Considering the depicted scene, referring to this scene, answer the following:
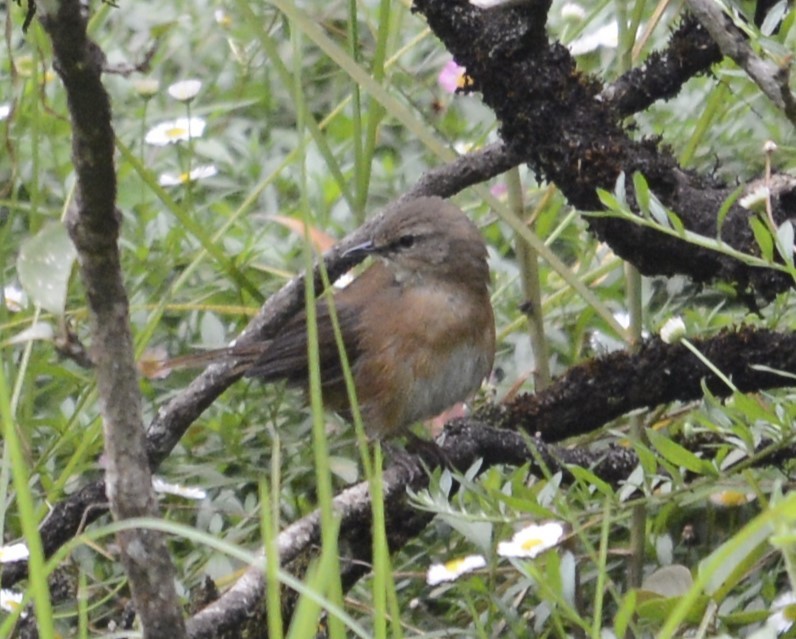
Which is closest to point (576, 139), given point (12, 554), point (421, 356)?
point (421, 356)

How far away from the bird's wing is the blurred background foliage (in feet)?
0.52

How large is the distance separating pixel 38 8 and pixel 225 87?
13.1 feet

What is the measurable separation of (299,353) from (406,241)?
449 millimetres

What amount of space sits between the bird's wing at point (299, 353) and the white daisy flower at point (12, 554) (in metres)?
0.77

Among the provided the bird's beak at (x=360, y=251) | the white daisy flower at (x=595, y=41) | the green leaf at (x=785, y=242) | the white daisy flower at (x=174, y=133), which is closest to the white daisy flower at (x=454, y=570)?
the bird's beak at (x=360, y=251)

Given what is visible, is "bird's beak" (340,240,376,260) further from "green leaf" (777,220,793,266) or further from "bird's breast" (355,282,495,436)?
"green leaf" (777,220,793,266)

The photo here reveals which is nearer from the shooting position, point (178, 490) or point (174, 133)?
point (178, 490)

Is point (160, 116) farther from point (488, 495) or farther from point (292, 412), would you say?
point (488, 495)

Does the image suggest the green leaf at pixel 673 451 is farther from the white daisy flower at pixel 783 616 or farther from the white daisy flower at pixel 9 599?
the white daisy flower at pixel 9 599

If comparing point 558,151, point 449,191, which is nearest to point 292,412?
point 449,191

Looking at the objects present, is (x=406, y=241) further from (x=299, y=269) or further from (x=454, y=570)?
(x=454, y=570)

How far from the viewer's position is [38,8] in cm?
161

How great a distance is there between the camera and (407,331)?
11.7 ft

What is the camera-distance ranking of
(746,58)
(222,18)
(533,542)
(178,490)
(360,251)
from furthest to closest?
(222,18), (360,251), (178,490), (533,542), (746,58)
